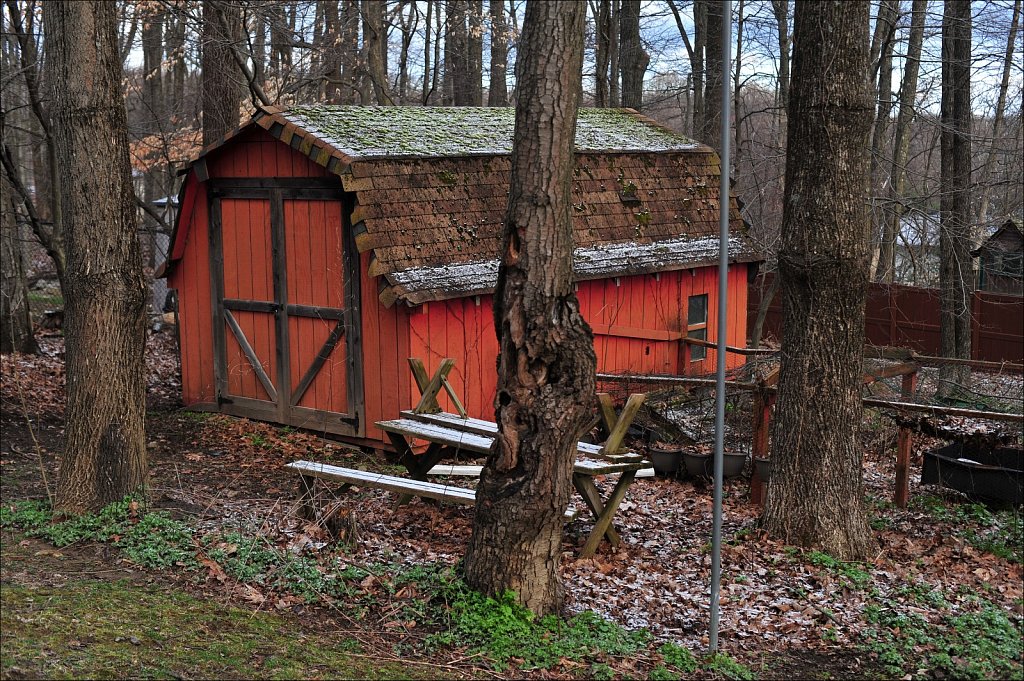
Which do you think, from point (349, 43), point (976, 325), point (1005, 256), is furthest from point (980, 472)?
point (349, 43)

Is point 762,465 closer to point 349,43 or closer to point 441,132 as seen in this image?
point 441,132

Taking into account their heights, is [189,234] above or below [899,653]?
above

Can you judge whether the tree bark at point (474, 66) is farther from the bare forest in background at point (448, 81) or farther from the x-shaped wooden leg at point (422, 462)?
the x-shaped wooden leg at point (422, 462)

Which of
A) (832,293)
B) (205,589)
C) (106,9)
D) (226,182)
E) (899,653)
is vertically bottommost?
(899,653)

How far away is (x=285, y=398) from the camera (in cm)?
1188

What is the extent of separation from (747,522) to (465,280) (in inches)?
165

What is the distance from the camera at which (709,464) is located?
977 cm

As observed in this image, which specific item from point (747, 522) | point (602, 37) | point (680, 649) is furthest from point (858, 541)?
point (602, 37)

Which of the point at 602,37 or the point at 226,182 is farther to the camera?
the point at 602,37

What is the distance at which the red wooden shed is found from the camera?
10.7 metres

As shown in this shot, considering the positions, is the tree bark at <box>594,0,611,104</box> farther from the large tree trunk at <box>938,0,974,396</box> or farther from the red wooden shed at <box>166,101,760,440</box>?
the large tree trunk at <box>938,0,974,396</box>

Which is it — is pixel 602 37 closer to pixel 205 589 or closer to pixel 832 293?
pixel 832 293

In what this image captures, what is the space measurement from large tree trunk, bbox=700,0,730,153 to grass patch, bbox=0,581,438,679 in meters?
17.4

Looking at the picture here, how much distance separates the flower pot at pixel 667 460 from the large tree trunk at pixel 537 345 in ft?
13.4
